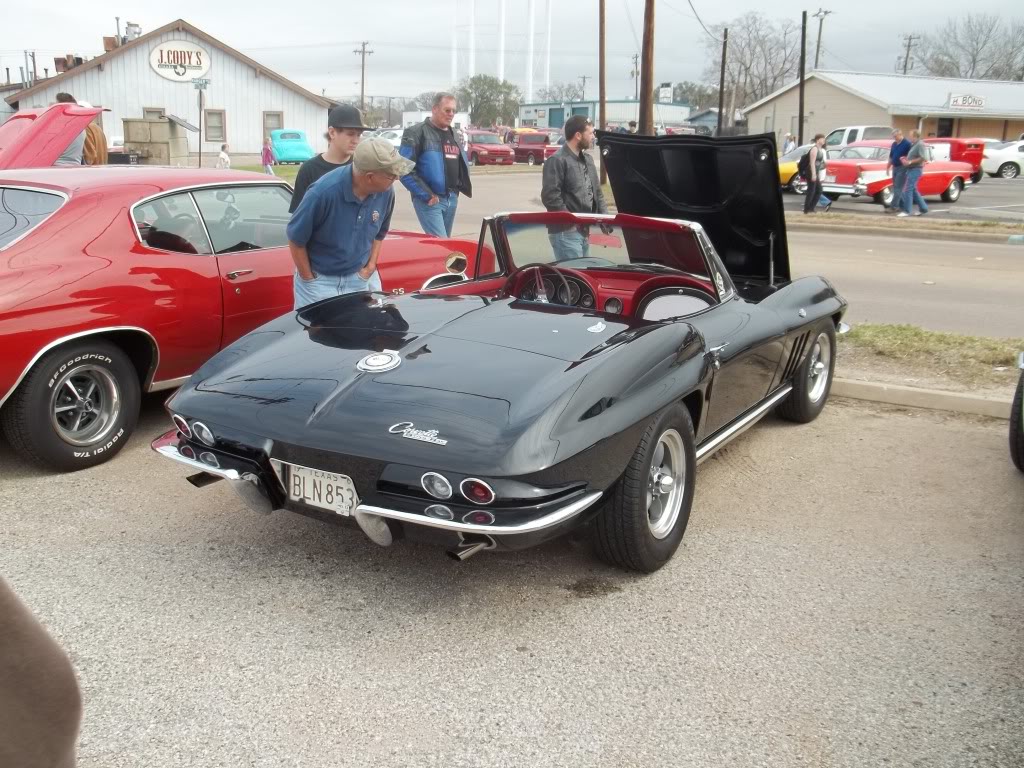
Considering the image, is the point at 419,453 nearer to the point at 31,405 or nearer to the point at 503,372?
the point at 503,372

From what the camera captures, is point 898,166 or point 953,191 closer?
point 898,166

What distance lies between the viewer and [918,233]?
16641 millimetres

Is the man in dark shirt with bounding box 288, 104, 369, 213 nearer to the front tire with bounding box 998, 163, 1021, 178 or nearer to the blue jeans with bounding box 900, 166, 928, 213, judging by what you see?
the blue jeans with bounding box 900, 166, 928, 213

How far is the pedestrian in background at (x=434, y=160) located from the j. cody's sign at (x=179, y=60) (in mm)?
39757

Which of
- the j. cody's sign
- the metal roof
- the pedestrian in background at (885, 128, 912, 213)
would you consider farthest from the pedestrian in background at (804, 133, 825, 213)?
the metal roof

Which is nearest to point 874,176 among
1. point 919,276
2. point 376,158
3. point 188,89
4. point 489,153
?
point 919,276

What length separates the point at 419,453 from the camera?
3.15 meters

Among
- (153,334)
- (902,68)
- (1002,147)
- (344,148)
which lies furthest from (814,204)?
(902,68)

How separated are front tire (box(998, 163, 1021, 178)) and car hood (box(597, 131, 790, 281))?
38336 millimetres

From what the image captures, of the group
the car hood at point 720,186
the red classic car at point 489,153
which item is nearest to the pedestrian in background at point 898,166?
the car hood at point 720,186

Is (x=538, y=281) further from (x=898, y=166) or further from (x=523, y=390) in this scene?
(x=898, y=166)

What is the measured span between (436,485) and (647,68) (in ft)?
67.5

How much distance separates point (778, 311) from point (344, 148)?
9.60 feet

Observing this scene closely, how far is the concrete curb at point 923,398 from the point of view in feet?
19.3
